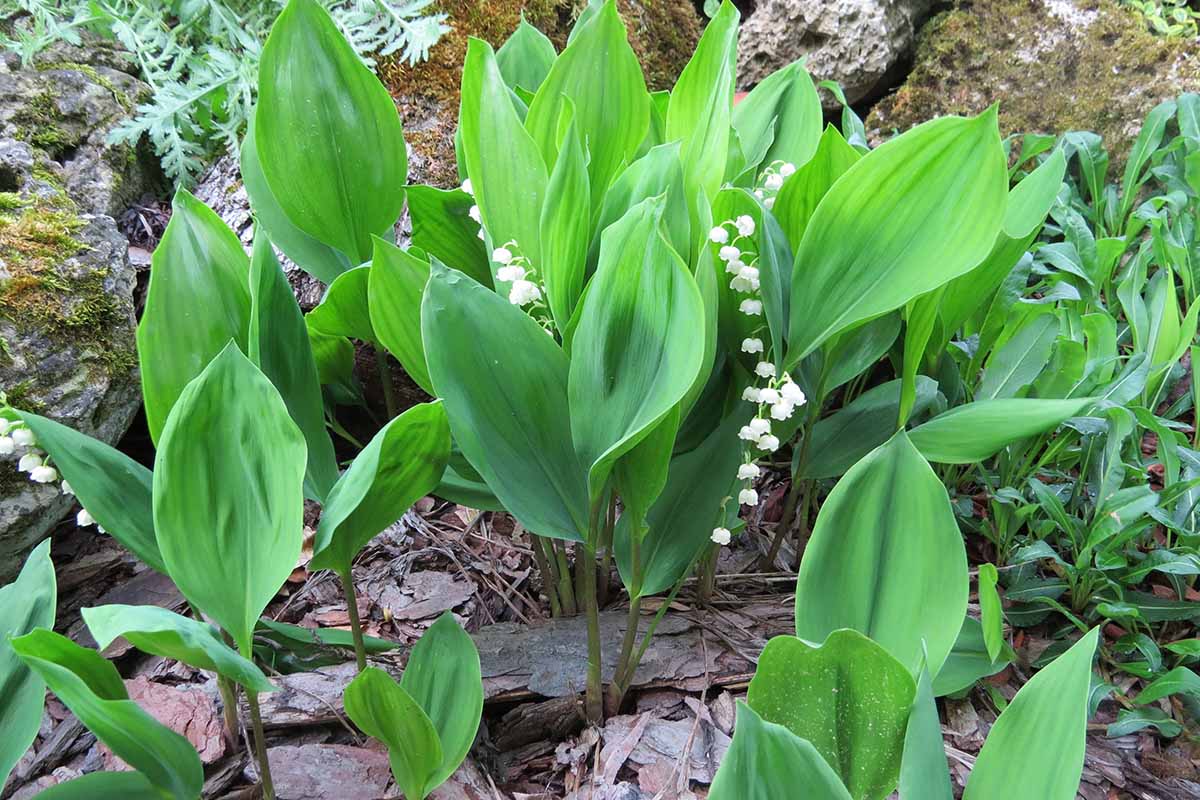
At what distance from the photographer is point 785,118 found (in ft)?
4.64

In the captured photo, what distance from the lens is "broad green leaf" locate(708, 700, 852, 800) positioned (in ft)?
2.07

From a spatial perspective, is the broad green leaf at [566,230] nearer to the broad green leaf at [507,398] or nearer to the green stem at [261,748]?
the broad green leaf at [507,398]

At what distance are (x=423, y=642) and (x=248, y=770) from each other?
→ 0.36 meters

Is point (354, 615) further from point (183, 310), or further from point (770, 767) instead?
point (770, 767)

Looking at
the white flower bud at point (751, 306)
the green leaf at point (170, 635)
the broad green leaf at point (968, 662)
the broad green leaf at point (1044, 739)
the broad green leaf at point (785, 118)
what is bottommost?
the broad green leaf at point (968, 662)

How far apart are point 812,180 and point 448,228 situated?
58 cm

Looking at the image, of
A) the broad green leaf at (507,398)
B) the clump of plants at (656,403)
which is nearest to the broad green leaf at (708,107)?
the clump of plants at (656,403)

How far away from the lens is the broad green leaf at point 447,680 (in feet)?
3.30

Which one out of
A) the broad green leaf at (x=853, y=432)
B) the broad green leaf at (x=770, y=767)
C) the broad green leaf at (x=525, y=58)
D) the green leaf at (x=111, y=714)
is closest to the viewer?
the broad green leaf at (x=770, y=767)

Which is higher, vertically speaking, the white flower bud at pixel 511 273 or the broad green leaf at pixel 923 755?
the white flower bud at pixel 511 273

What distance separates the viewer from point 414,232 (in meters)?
1.32

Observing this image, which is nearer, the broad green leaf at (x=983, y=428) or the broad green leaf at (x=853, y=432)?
the broad green leaf at (x=983, y=428)

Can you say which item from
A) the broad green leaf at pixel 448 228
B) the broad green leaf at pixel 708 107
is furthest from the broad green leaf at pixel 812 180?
the broad green leaf at pixel 448 228

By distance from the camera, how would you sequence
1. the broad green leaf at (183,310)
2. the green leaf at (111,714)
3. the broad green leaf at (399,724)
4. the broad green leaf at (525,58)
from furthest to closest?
the broad green leaf at (525,58) → the broad green leaf at (183,310) → the broad green leaf at (399,724) → the green leaf at (111,714)
